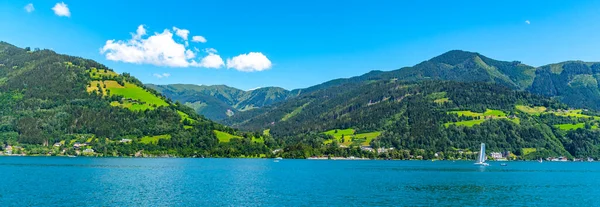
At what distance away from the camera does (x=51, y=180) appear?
98.2m

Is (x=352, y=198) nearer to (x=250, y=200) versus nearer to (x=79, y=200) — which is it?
(x=250, y=200)

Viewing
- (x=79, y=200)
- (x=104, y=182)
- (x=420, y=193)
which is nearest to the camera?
(x=79, y=200)

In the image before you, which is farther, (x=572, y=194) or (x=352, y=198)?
(x=572, y=194)

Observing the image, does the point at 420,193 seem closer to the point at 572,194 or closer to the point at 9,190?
the point at 572,194

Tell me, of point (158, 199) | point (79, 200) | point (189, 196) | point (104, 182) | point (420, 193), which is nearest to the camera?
point (79, 200)

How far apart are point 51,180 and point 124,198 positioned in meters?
35.9

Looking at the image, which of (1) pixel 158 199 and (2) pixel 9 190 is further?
(2) pixel 9 190

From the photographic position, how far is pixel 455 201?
7694cm

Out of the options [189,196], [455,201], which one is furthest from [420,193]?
[189,196]

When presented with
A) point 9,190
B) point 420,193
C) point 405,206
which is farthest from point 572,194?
point 9,190

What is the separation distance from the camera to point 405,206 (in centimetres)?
6906

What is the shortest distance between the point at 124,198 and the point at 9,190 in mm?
21113

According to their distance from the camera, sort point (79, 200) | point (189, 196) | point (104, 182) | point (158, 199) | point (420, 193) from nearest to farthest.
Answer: point (79, 200) < point (158, 199) < point (189, 196) < point (420, 193) < point (104, 182)

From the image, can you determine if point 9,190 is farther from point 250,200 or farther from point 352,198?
point 352,198
